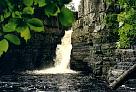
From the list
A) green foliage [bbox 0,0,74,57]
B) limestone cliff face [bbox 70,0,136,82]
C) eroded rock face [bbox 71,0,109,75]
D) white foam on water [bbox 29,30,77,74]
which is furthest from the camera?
white foam on water [bbox 29,30,77,74]

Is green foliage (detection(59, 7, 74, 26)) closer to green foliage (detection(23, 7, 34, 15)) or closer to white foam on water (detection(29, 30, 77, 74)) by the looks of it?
green foliage (detection(23, 7, 34, 15))

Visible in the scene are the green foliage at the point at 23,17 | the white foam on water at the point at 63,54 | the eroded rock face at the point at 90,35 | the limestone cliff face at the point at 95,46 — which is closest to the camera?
the green foliage at the point at 23,17

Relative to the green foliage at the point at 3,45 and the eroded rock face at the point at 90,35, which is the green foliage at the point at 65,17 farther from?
the eroded rock face at the point at 90,35

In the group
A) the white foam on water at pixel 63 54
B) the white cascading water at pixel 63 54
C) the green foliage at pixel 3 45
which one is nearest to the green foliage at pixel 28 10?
the green foliage at pixel 3 45

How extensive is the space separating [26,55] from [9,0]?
57591mm

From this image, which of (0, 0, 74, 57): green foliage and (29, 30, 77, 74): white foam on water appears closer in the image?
(0, 0, 74, 57): green foliage

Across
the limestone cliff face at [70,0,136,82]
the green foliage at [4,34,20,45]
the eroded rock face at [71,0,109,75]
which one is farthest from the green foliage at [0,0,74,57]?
the eroded rock face at [71,0,109,75]

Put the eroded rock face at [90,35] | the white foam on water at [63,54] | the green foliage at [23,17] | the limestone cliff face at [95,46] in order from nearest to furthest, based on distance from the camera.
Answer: the green foliage at [23,17]
the limestone cliff face at [95,46]
the eroded rock face at [90,35]
the white foam on water at [63,54]

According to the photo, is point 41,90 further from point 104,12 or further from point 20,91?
point 104,12

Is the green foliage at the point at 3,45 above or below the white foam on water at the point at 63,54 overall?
above

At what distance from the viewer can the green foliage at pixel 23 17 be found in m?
1.96

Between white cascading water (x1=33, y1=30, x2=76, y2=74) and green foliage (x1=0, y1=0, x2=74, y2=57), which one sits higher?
green foliage (x1=0, y1=0, x2=74, y2=57)

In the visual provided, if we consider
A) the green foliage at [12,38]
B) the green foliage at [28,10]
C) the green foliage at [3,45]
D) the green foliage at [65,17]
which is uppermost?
the green foliage at [28,10]

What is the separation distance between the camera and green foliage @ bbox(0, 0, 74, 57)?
77.1 inches
